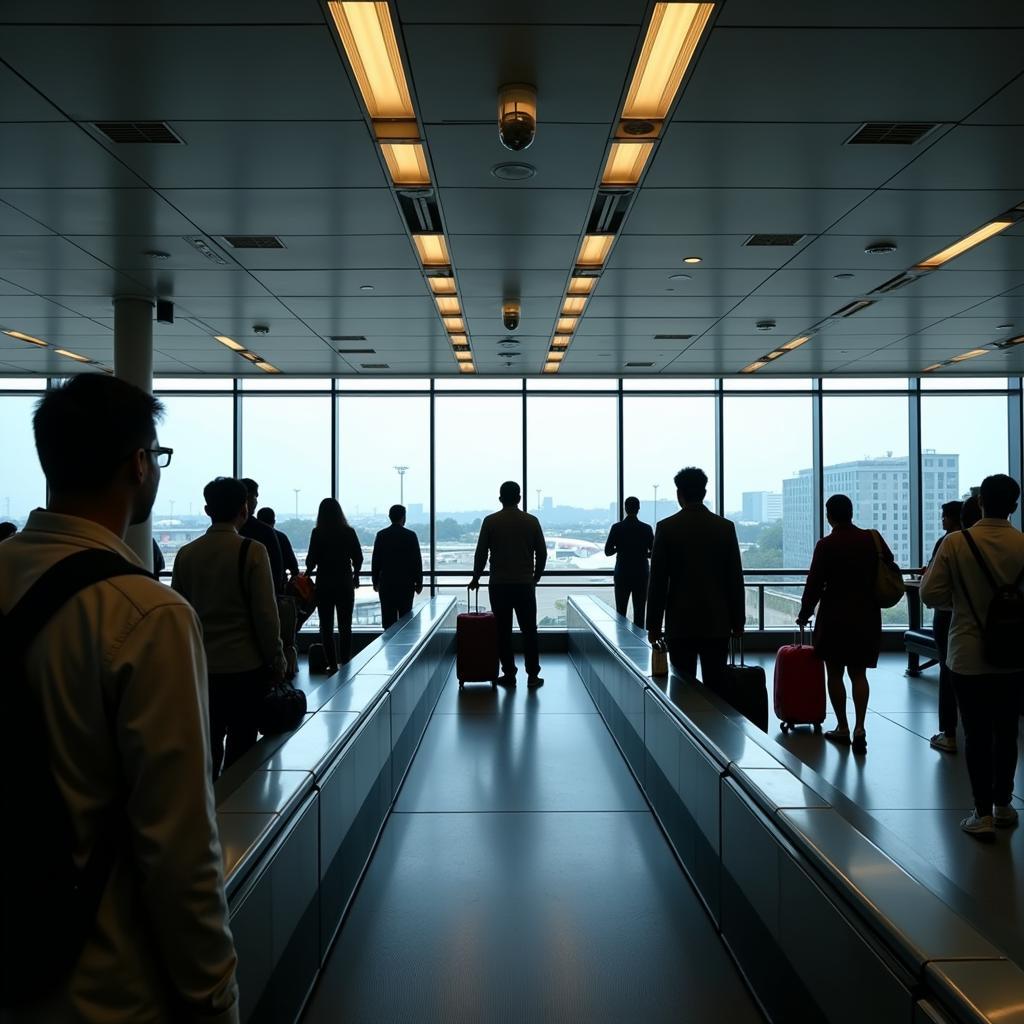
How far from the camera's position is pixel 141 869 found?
131 cm

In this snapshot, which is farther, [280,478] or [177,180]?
[280,478]

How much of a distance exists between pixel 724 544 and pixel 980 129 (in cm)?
263

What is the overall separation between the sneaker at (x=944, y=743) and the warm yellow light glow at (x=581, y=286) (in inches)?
187

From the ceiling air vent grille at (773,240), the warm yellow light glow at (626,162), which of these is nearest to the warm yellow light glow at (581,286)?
the ceiling air vent grille at (773,240)

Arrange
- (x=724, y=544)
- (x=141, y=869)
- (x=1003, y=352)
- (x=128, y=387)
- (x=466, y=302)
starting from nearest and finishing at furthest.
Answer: (x=141, y=869) → (x=128, y=387) → (x=724, y=544) → (x=466, y=302) → (x=1003, y=352)

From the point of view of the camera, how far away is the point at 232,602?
12.6 ft

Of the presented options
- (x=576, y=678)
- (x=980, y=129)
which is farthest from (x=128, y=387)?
(x=576, y=678)

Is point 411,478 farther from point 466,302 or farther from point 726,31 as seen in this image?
point 726,31

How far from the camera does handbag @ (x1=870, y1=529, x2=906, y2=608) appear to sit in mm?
6426

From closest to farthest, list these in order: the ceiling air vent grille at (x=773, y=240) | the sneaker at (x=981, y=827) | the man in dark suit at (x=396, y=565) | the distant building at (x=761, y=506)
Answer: the sneaker at (x=981, y=827) < the ceiling air vent grille at (x=773, y=240) < the man in dark suit at (x=396, y=565) < the distant building at (x=761, y=506)

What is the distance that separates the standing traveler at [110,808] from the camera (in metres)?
1.25

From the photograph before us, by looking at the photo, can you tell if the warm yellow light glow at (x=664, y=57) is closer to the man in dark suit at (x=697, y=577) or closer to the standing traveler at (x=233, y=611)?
the man in dark suit at (x=697, y=577)

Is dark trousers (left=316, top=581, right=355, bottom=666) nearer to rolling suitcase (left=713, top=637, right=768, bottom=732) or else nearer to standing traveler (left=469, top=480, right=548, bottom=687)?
standing traveler (left=469, top=480, right=548, bottom=687)

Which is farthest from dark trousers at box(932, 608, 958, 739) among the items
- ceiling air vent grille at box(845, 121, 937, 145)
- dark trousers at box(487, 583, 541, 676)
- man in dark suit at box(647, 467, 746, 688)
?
dark trousers at box(487, 583, 541, 676)
